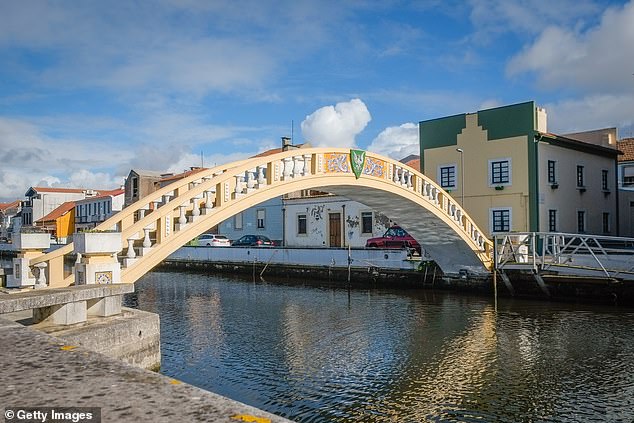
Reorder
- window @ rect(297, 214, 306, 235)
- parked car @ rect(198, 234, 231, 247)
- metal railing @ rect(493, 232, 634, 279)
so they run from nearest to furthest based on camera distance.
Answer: metal railing @ rect(493, 232, 634, 279) → window @ rect(297, 214, 306, 235) → parked car @ rect(198, 234, 231, 247)

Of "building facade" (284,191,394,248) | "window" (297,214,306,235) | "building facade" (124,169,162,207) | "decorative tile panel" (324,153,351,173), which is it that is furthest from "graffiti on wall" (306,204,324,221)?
"building facade" (124,169,162,207)

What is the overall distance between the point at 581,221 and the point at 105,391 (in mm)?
28932

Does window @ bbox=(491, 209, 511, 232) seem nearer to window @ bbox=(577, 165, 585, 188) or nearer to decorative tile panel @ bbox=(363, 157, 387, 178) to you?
window @ bbox=(577, 165, 585, 188)

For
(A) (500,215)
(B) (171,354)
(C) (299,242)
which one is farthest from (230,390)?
(C) (299,242)

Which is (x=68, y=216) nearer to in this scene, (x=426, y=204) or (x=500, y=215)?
(x=426, y=204)

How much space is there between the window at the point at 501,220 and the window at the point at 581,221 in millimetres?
4712

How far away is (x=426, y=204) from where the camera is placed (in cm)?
1883

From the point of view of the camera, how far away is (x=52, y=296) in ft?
20.3

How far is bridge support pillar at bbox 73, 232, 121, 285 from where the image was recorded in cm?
816

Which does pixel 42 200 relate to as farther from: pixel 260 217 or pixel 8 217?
pixel 260 217

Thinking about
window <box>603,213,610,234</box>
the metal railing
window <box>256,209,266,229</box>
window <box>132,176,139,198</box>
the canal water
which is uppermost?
window <box>132,176,139,198</box>

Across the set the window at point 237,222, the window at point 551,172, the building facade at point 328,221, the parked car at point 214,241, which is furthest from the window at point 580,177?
the window at point 237,222

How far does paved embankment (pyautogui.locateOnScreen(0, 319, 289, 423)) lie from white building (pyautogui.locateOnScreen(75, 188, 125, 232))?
173 feet

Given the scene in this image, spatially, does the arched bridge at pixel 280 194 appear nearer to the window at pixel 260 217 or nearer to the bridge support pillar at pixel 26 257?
the bridge support pillar at pixel 26 257
